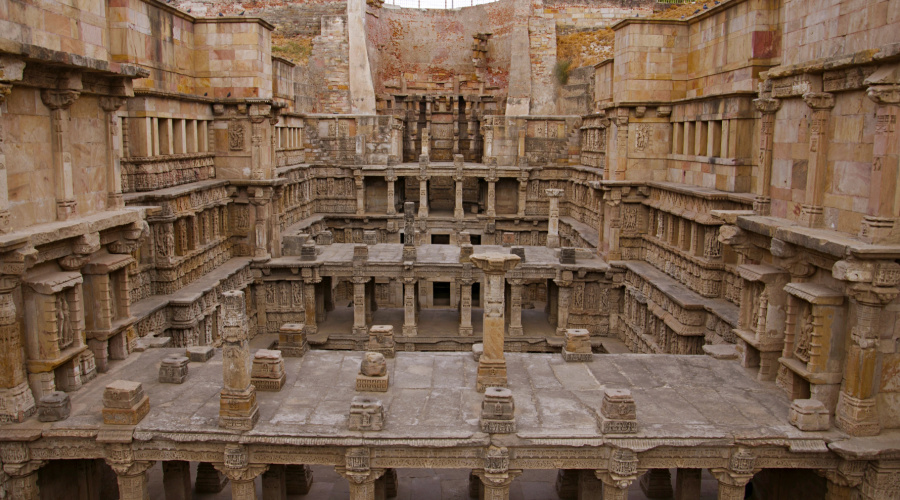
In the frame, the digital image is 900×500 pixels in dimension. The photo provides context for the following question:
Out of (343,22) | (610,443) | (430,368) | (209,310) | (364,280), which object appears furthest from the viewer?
(343,22)

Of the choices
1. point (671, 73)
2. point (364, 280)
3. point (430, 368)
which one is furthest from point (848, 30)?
point (364, 280)

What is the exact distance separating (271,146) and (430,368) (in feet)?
40.6

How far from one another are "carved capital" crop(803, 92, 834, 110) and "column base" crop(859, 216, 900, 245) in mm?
2280

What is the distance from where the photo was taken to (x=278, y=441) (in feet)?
35.5

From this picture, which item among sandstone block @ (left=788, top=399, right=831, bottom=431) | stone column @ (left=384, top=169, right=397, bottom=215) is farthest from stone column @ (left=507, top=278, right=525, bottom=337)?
sandstone block @ (left=788, top=399, right=831, bottom=431)

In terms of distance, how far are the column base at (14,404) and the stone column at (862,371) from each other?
43.6 feet

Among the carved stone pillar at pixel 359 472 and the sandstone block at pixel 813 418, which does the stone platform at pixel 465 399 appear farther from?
the carved stone pillar at pixel 359 472

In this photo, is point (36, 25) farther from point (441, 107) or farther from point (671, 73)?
point (441, 107)

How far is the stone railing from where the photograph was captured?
674 inches

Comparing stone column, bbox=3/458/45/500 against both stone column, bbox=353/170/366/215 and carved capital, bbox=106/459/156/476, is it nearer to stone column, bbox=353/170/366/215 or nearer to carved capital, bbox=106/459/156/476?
carved capital, bbox=106/459/156/476

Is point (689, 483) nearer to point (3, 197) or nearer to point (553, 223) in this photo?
point (3, 197)

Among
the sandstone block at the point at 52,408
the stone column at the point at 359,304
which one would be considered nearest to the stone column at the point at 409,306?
the stone column at the point at 359,304

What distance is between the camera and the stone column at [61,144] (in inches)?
456

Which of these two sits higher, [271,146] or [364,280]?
[271,146]
